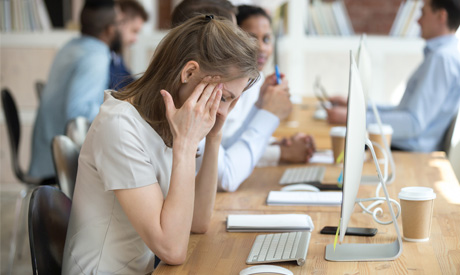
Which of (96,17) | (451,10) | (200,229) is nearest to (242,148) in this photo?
(200,229)

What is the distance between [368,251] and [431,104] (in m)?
1.80

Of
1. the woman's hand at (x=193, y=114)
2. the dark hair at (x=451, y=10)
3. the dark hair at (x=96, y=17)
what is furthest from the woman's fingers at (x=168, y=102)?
the dark hair at (x=96, y=17)

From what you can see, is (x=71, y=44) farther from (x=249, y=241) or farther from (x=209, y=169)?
(x=249, y=241)

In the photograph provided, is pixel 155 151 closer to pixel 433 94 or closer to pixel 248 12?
pixel 248 12

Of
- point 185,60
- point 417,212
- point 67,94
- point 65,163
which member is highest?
point 185,60

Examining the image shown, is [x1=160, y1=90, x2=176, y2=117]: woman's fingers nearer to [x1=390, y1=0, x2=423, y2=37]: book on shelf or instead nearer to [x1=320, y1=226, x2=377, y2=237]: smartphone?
[x1=320, y1=226, x2=377, y2=237]: smartphone

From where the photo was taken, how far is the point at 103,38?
3662 mm

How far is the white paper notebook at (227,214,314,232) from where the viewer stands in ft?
4.96

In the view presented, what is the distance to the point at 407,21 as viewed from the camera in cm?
444

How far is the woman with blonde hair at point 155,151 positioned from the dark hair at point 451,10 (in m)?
1.94

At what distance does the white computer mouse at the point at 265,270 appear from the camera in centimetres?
120

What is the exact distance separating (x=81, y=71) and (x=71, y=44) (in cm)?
25

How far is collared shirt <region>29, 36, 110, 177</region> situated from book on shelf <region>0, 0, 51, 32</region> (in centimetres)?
129

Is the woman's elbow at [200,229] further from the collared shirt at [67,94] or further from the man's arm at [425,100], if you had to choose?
the collared shirt at [67,94]
